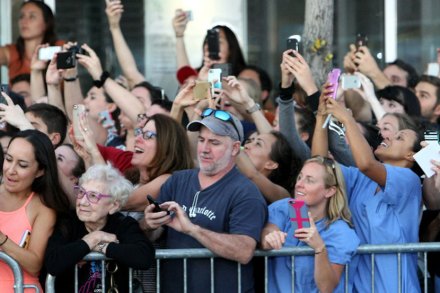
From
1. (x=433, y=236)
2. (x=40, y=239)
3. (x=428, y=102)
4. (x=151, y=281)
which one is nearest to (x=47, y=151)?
(x=40, y=239)

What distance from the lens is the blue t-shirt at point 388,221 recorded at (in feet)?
22.9

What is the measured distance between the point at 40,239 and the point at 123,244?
53 centimetres

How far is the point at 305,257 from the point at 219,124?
0.99m

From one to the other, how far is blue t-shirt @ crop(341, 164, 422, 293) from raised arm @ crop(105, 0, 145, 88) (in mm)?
3853

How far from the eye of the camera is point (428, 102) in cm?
1019

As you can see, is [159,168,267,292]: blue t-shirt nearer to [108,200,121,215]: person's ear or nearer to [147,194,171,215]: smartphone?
[147,194,171,215]: smartphone

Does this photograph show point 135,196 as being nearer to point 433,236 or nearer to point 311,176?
point 311,176

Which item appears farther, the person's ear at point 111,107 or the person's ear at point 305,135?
the person's ear at point 111,107

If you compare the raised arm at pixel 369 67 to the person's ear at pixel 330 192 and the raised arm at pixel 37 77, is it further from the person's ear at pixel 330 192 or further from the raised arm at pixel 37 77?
the person's ear at pixel 330 192

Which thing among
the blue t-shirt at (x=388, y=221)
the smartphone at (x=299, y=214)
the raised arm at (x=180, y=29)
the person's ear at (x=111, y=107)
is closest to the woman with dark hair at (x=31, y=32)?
the raised arm at (x=180, y=29)

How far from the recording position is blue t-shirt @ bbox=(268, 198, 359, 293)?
→ 22.2 feet

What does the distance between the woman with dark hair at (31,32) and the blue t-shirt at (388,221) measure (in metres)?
4.98

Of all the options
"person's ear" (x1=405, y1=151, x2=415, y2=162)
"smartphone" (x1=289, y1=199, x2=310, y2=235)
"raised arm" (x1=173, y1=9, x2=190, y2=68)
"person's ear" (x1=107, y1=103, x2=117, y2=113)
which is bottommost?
"smartphone" (x1=289, y1=199, x2=310, y2=235)

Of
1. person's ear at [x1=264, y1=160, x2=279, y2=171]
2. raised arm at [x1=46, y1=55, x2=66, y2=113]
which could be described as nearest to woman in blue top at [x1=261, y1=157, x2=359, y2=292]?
person's ear at [x1=264, y1=160, x2=279, y2=171]
